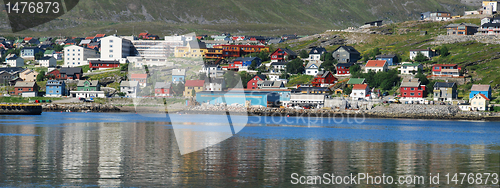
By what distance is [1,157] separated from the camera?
2831 centimetres

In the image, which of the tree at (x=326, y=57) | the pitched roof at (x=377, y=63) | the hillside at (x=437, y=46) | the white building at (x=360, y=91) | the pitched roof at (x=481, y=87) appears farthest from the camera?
the tree at (x=326, y=57)

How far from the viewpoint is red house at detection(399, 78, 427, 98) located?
85750 mm

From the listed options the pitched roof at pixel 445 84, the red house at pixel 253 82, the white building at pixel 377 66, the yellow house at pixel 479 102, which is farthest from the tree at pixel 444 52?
the red house at pixel 253 82

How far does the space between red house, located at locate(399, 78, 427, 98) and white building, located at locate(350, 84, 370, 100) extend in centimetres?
636

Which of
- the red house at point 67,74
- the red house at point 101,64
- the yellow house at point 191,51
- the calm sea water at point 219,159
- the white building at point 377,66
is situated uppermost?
the yellow house at point 191,51

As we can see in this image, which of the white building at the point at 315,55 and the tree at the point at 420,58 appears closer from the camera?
the tree at the point at 420,58

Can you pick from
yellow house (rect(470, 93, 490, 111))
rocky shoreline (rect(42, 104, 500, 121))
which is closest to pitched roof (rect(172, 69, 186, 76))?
rocky shoreline (rect(42, 104, 500, 121))

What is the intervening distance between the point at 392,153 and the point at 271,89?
62325mm

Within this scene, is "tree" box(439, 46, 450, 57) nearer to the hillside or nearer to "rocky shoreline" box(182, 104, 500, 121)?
→ the hillside

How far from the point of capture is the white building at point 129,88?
101037 millimetres

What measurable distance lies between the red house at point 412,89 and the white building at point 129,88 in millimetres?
52242

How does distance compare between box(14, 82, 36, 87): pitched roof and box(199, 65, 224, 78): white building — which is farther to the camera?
box(199, 65, 224, 78): white building

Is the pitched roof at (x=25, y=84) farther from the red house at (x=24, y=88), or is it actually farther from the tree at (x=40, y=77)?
the tree at (x=40, y=77)

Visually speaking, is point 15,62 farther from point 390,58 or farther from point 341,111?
point 390,58
